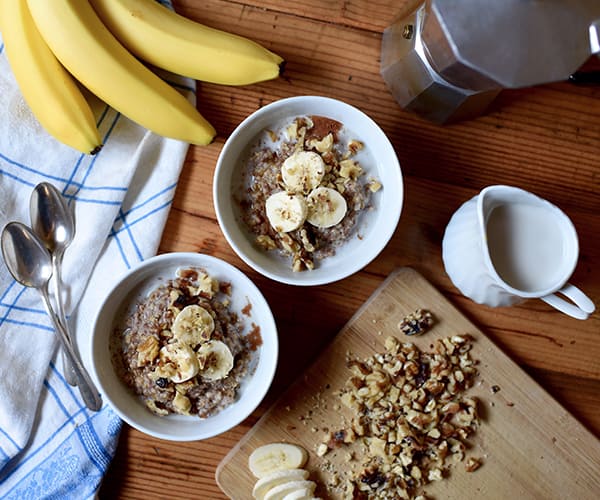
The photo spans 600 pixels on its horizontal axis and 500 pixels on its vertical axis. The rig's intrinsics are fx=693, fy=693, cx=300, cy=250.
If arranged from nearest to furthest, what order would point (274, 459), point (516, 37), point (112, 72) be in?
point (516, 37)
point (112, 72)
point (274, 459)

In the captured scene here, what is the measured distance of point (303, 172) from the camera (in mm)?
943

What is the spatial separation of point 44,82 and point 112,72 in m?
0.09

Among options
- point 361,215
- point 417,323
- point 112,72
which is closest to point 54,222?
point 112,72

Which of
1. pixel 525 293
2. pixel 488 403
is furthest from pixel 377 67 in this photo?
pixel 488 403

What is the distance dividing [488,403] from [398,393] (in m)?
0.14

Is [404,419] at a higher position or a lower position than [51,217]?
lower

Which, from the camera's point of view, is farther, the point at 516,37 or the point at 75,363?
the point at 75,363

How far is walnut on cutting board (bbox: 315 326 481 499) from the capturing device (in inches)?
39.6

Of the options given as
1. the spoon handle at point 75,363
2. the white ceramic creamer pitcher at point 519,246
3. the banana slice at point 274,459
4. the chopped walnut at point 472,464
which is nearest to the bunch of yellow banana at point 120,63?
the spoon handle at point 75,363

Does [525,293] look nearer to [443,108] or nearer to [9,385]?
[443,108]

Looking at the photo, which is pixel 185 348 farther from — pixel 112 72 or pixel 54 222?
pixel 112 72

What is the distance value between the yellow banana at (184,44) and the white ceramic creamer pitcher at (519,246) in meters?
0.34

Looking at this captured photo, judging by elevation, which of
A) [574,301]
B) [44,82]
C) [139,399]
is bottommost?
[139,399]

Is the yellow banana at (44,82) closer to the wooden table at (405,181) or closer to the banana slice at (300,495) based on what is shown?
the wooden table at (405,181)
